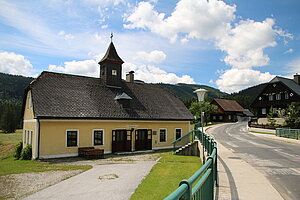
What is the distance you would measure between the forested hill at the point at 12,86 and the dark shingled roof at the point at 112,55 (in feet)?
518

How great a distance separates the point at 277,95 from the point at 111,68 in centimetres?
3932

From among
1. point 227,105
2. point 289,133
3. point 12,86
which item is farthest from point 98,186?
point 12,86

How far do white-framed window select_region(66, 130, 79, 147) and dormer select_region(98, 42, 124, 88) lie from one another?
764cm

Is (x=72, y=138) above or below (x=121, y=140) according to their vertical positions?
above

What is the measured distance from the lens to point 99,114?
2014 centimetres

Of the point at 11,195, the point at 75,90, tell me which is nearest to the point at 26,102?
the point at 75,90

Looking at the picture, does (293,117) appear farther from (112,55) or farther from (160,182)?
(160,182)

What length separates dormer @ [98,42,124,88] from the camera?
81.5 feet

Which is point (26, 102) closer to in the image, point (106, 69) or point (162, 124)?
point (106, 69)

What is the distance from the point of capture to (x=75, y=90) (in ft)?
71.2

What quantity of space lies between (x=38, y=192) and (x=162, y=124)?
53.1 ft

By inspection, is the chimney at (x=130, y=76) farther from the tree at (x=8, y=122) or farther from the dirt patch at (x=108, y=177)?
the tree at (x=8, y=122)

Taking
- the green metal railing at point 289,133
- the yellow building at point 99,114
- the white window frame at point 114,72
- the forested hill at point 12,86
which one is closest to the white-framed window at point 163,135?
the yellow building at point 99,114

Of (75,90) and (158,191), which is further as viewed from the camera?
(75,90)
